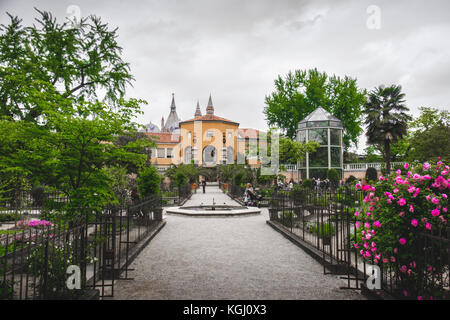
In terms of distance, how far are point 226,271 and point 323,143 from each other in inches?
1202

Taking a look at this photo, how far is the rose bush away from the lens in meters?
3.03

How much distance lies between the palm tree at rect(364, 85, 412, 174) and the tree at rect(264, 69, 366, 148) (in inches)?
236

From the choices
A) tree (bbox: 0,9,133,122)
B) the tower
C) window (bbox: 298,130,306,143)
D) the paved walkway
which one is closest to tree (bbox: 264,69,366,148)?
window (bbox: 298,130,306,143)

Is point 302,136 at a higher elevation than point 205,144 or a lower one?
lower

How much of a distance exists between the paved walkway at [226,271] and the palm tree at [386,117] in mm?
24926

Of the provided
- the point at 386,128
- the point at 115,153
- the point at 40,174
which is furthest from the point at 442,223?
the point at 386,128

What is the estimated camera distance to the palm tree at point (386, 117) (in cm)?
2828

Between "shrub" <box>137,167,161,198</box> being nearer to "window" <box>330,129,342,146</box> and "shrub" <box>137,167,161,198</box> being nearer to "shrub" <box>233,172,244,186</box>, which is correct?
"shrub" <box>233,172,244,186</box>

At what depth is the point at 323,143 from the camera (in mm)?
33156

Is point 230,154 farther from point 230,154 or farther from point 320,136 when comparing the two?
point 320,136

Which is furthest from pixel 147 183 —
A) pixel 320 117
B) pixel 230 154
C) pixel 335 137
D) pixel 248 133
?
pixel 248 133
